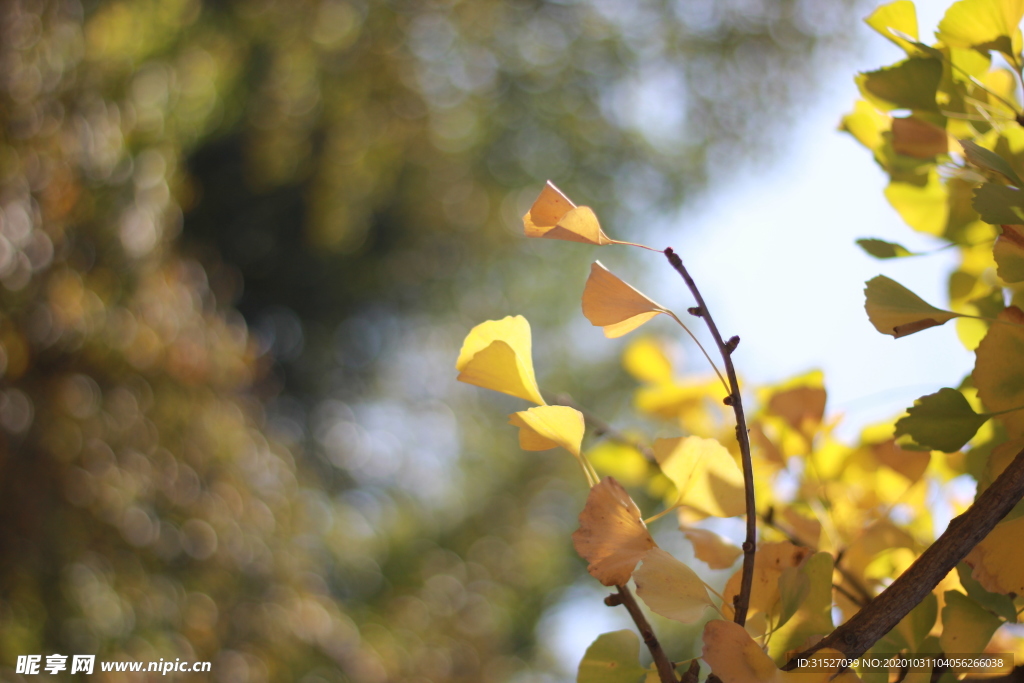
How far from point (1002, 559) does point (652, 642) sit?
0.05m

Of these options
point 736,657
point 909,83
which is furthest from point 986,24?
point 736,657

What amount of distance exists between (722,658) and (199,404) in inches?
26.2

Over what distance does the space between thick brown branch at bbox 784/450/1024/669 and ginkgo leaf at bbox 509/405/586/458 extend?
0.13ft

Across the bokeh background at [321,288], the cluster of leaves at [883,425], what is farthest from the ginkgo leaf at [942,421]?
the bokeh background at [321,288]

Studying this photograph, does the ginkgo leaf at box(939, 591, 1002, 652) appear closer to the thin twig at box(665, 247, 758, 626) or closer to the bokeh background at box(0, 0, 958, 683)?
the thin twig at box(665, 247, 758, 626)

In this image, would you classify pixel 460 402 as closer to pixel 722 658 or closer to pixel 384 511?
pixel 384 511

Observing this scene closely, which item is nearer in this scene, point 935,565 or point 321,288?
point 935,565

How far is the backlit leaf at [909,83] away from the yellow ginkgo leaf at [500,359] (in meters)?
0.09

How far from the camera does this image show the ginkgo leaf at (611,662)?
96mm

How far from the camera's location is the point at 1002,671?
10cm

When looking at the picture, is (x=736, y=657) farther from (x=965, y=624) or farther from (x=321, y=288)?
(x=321, y=288)

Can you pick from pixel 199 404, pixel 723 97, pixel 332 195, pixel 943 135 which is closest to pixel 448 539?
pixel 199 404

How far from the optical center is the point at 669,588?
0.09 meters

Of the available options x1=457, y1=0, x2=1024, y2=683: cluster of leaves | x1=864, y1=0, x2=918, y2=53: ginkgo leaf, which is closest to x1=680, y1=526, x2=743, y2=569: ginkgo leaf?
x1=457, y1=0, x2=1024, y2=683: cluster of leaves
